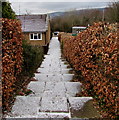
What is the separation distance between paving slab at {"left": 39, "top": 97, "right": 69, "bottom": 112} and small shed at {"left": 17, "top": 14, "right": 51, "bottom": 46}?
19658 millimetres

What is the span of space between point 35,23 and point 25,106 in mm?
23181

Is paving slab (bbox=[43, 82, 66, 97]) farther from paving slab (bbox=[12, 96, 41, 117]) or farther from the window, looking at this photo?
the window

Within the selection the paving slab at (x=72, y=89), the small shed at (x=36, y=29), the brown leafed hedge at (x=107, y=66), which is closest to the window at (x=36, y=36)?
the small shed at (x=36, y=29)

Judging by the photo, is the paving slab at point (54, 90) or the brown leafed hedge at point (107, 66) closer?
the brown leafed hedge at point (107, 66)

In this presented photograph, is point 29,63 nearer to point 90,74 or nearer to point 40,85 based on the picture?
point 40,85

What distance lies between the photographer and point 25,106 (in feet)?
11.3

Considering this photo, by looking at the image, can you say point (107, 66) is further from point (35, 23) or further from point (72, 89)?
point (35, 23)

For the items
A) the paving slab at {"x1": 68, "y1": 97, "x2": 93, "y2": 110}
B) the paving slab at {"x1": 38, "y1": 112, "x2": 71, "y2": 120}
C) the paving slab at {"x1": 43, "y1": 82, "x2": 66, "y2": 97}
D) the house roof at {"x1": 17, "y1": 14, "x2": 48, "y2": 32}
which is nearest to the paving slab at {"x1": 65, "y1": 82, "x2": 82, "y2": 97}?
the paving slab at {"x1": 43, "y1": 82, "x2": 66, "y2": 97}

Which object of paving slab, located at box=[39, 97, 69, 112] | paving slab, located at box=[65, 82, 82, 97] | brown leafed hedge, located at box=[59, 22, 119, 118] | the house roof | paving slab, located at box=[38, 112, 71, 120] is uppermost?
the house roof

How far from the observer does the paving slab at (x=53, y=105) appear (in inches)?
132

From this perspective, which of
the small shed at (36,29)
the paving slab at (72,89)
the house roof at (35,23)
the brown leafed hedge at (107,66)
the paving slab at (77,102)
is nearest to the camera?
the brown leafed hedge at (107,66)

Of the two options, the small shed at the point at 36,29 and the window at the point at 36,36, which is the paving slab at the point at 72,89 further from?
the window at the point at 36,36

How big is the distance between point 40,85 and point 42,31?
19.2 meters

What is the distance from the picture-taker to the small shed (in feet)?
78.4
